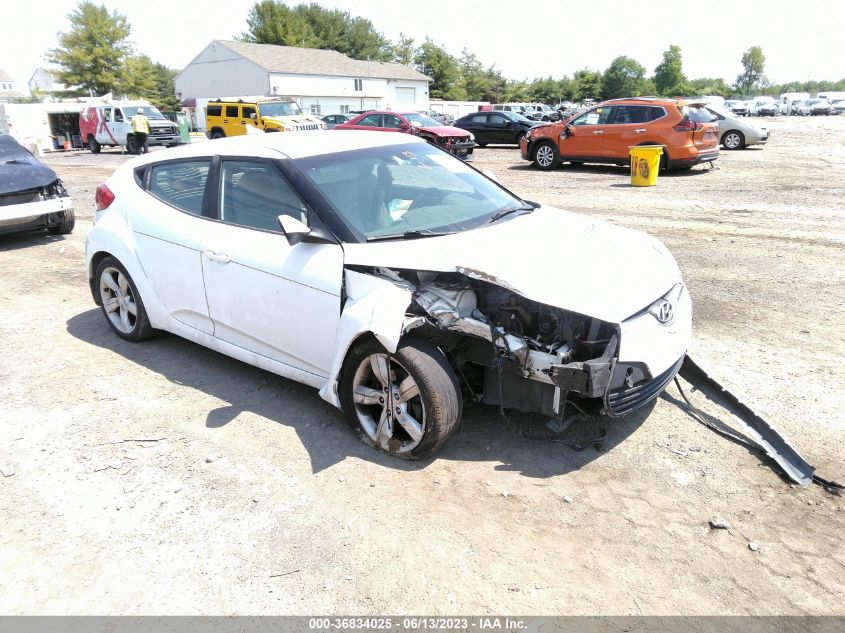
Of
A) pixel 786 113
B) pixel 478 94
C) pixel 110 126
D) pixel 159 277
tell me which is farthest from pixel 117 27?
pixel 159 277

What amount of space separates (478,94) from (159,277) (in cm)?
8405

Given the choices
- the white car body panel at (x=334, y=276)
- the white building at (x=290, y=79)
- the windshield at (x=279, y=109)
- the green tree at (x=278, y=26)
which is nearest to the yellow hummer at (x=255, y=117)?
the windshield at (x=279, y=109)

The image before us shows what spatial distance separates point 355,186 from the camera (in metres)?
4.00

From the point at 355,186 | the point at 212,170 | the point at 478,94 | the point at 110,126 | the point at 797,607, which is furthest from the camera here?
the point at 478,94

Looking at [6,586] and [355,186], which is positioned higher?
[355,186]

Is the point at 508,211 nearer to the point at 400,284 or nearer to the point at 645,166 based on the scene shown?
the point at 400,284

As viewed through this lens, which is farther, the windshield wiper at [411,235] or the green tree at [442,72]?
the green tree at [442,72]

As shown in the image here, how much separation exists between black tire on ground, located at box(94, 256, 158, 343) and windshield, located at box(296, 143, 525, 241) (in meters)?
1.96

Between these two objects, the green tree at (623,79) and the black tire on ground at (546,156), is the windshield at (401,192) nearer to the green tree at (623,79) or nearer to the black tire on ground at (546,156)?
the black tire on ground at (546,156)

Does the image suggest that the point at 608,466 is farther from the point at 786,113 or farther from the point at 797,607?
the point at 786,113

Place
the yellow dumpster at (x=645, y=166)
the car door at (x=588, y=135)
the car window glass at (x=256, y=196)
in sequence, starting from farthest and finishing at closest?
the car door at (x=588, y=135) < the yellow dumpster at (x=645, y=166) < the car window glass at (x=256, y=196)

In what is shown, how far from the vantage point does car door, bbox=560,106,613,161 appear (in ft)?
53.2

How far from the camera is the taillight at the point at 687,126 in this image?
48.4 feet

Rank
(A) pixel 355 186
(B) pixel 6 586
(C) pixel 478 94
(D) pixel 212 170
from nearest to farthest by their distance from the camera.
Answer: (B) pixel 6 586
(A) pixel 355 186
(D) pixel 212 170
(C) pixel 478 94
